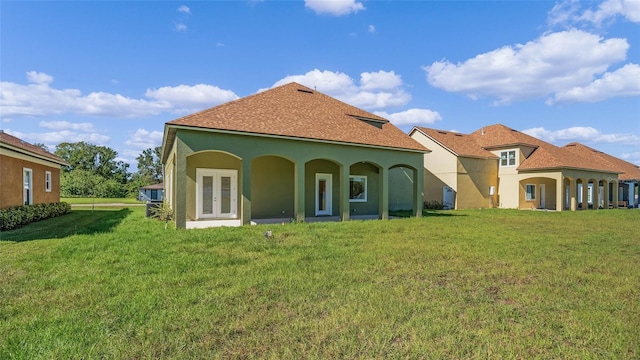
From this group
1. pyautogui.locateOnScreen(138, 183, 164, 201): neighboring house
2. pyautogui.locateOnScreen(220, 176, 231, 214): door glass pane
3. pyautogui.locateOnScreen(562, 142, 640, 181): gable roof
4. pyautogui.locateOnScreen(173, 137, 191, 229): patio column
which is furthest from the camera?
pyautogui.locateOnScreen(138, 183, 164, 201): neighboring house

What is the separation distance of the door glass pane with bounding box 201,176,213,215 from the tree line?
39135mm

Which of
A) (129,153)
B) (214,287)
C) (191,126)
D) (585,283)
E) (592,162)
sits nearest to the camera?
(214,287)

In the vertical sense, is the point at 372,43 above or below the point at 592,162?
above

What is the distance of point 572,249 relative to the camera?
32.5 ft

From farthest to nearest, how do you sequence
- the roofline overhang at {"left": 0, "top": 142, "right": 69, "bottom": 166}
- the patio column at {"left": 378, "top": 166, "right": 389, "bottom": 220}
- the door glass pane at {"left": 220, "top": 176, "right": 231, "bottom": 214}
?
the patio column at {"left": 378, "top": 166, "right": 389, "bottom": 220} → the door glass pane at {"left": 220, "top": 176, "right": 231, "bottom": 214} → the roofline overhang at {"left": 0, "top": 142, "right": 69, "bottom": 166}

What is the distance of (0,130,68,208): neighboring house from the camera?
46.8ft

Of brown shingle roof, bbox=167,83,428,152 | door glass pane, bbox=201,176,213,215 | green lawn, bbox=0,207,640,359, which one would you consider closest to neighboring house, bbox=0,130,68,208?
green lawn, bbox=0,207,640,359

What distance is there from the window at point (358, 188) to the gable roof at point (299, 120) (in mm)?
2906

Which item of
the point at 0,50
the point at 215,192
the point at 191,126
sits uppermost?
the point at 0,50

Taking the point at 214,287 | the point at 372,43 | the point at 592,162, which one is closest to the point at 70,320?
the point at 214,287

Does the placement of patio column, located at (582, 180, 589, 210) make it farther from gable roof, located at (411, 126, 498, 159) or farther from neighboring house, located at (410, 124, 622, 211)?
gable roof, located at (411, 126, 498, 159)

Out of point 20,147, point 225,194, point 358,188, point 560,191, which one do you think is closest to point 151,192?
point 20,147

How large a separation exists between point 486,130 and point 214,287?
32.4 meters

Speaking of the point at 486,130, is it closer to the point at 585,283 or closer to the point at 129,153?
the point at 585,283
